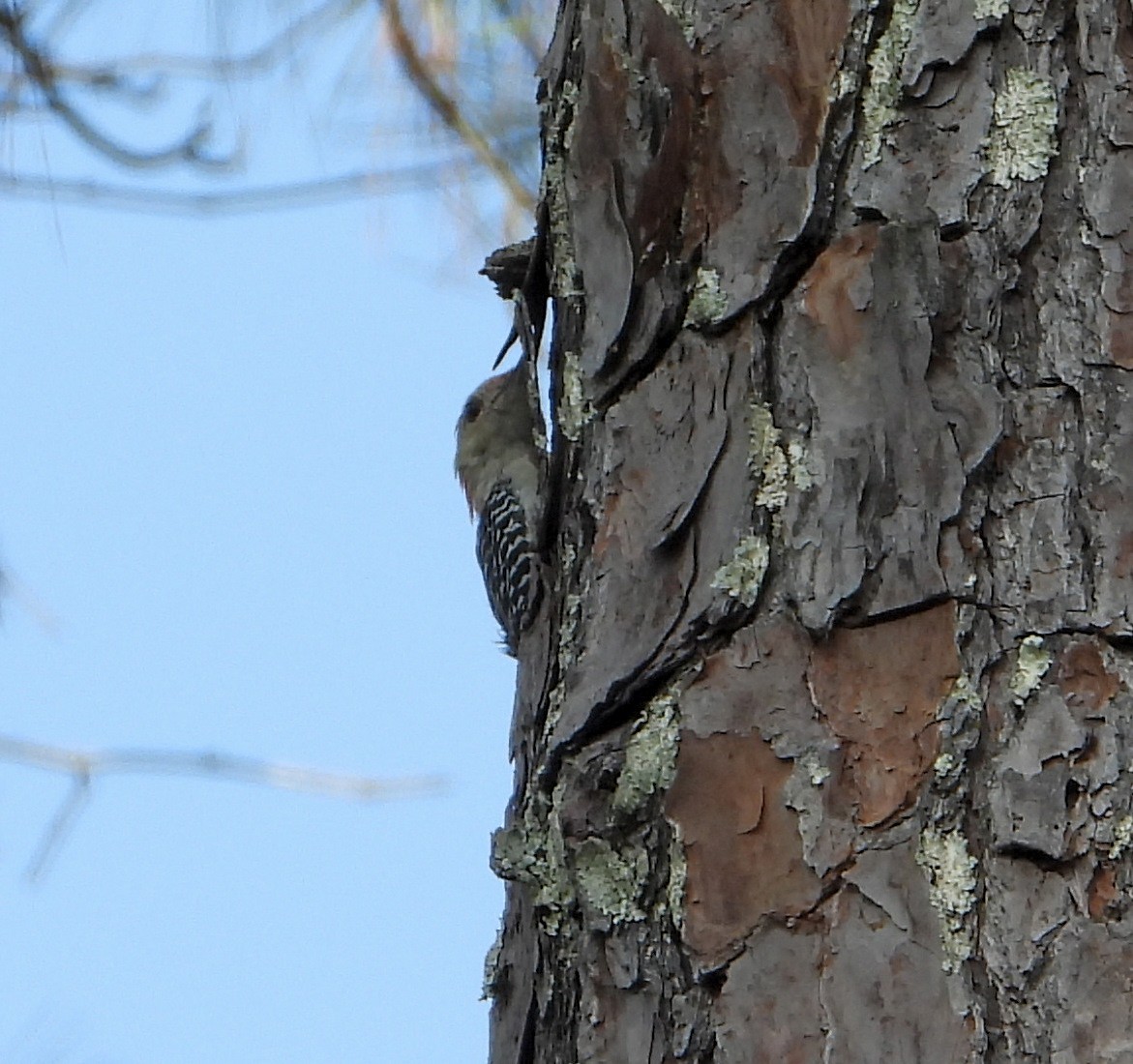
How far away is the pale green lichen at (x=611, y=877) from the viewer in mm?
1433

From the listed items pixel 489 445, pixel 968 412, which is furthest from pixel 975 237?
pixel 489 445

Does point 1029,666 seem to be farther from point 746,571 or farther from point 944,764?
point 746,571

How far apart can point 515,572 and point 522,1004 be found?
107cm

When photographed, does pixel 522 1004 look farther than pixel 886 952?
Yes

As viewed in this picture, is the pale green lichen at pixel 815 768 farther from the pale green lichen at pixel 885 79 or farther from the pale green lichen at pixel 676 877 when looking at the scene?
the pale green lichen at pixel 885 79

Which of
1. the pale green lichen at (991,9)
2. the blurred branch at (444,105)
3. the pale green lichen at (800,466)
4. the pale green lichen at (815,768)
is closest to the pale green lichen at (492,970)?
the pale green lichen at (815,768)

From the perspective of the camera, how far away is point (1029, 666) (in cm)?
136

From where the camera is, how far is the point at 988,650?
1.37m

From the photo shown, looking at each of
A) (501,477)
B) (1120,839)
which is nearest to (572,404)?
(1120,839)

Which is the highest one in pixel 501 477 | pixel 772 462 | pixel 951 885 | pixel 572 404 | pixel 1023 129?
pixel 501 477

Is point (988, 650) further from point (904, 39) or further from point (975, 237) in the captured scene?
point (904, 39)

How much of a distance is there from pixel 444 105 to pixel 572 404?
134 centimetres

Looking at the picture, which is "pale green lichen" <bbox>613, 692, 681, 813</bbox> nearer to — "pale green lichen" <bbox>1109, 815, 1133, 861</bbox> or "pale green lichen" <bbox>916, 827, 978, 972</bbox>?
"pale green lichen" <bbox>916, 827, 978, 972</bbox>

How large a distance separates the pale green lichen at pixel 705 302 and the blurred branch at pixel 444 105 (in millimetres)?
1355
